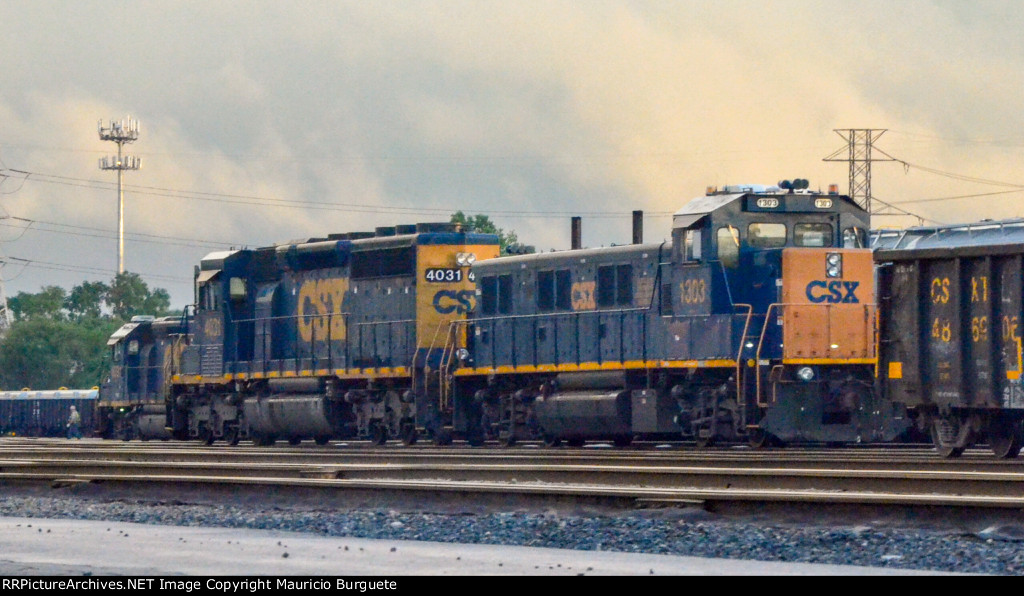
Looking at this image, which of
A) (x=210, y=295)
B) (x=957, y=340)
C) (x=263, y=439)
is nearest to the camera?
(x=957, y=340)

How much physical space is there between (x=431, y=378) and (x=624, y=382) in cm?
466

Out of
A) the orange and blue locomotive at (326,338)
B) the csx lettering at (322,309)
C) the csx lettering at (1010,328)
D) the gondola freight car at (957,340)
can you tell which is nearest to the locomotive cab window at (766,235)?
the gondola freight car at (957,340)

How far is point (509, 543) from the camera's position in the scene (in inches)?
482

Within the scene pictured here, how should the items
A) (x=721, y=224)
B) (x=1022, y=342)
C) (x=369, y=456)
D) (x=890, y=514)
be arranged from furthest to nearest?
(x=721, y=224) → (x=369, y=456) → (x=1022, y=342) → (x=890, y=514)

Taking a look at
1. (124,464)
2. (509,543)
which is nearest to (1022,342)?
(509,543)

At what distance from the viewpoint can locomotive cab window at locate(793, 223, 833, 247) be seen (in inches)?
952

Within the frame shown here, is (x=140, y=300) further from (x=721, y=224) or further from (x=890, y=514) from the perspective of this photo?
(x=890, y=514)

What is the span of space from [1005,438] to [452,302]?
1244 cm

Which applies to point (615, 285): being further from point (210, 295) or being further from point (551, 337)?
point (210, 295)

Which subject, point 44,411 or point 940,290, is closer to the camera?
point 940,290

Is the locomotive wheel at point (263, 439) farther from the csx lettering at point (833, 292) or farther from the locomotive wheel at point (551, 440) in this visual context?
→ the csx lettering at point (833, 292)

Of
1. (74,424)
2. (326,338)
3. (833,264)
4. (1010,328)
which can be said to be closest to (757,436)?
(833,264)

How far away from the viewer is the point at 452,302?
29891mm

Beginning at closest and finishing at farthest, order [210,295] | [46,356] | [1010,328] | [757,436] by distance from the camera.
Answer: [1010,328] < [757,436] < [210,295] < [46,356]
